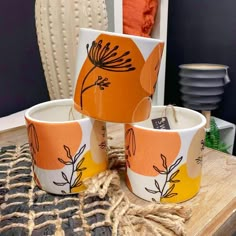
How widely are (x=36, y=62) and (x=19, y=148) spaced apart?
40 cm

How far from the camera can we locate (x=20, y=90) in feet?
2.65

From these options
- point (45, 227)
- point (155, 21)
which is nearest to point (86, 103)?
point (45, 227)

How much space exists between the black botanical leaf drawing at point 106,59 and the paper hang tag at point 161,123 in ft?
0.40

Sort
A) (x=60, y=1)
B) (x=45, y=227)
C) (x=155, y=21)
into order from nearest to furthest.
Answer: (x=45, y=227) < (x=60, y=1) < (x=155, y=21)

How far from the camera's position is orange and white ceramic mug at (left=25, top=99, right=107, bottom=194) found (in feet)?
1.09

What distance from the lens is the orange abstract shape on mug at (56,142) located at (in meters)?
0.33

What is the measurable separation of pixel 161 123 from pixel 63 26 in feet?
0.76

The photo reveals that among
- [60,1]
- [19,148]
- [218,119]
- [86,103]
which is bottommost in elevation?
[218,119]

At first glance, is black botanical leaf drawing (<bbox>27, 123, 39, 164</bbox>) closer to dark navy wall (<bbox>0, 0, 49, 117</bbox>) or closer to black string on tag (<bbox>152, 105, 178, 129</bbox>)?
black string on tag (<bbox>152, 105, 178, 129</bbox>)

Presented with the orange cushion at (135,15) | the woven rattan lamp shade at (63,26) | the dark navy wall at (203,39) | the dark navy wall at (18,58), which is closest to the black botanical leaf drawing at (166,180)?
the woven rattan lamp shade at (63,26)

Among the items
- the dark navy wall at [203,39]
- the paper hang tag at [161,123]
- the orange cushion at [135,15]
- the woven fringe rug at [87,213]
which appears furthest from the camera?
the dark navy wall at [203,39]

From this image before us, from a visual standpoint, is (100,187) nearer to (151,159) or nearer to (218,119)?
(151,159)

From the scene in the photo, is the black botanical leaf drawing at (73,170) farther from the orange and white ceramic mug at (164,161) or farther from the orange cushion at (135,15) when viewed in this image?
the orange cushion at (135,15)

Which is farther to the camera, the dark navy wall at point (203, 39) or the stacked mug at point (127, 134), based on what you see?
the dark navy wall at point (203, 39)
